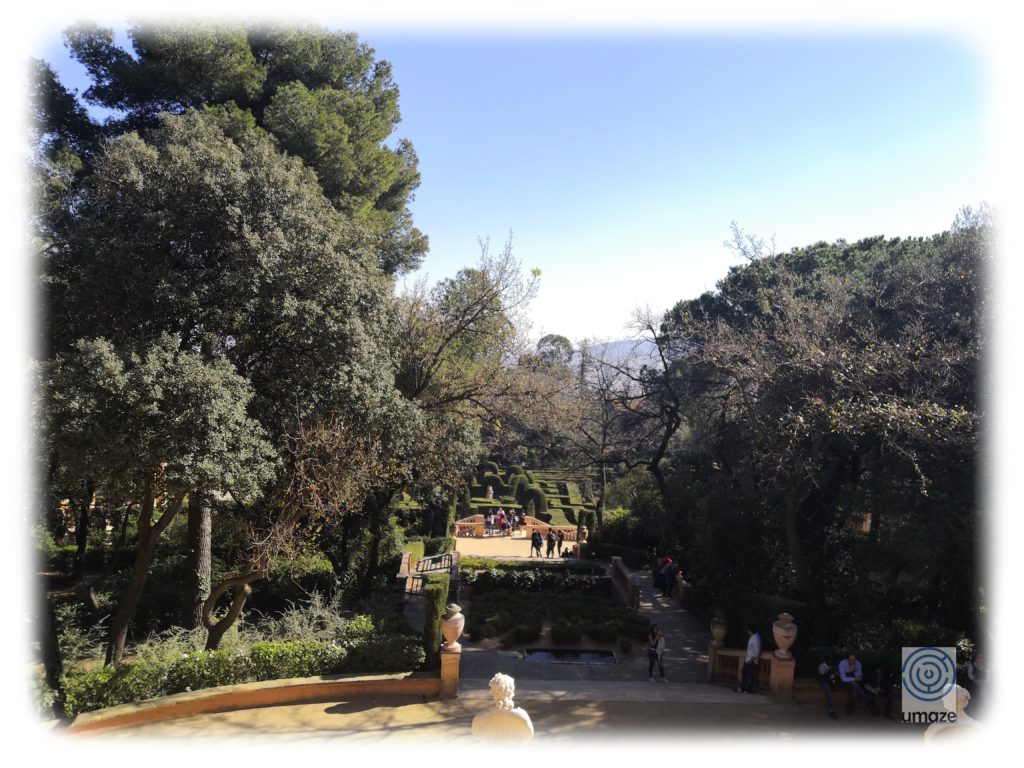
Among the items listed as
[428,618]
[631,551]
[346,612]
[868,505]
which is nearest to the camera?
[428,618]

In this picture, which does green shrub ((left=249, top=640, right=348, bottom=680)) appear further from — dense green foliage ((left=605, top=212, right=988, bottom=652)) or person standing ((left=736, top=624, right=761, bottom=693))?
dense green foliage ((left=605, top=212, right=988, bottom=652))

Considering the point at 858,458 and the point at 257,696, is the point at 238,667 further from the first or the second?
the point at 858,458

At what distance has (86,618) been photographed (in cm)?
1474

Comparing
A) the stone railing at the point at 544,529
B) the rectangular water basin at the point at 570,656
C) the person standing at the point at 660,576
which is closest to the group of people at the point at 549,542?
the stone railing at the point at 544,529

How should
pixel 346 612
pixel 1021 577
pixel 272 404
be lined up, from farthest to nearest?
pixel 346 612, pixel 272 404, pixel 1021 577

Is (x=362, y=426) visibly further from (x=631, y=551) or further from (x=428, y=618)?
(x=631, y=551)

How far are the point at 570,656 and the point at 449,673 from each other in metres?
5.46

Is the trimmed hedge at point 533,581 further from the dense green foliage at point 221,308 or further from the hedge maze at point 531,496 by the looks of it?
the hedge maze at point 531,496

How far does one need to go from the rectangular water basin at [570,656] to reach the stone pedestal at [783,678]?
458 centimetres

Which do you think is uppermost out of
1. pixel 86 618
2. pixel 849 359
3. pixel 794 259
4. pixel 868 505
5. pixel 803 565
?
pixel 794 259

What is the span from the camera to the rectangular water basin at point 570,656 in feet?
46.8

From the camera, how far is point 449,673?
398 inches

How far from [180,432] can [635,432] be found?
65.6 feet

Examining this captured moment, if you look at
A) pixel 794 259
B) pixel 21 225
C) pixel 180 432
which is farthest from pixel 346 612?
pixel 794 259
